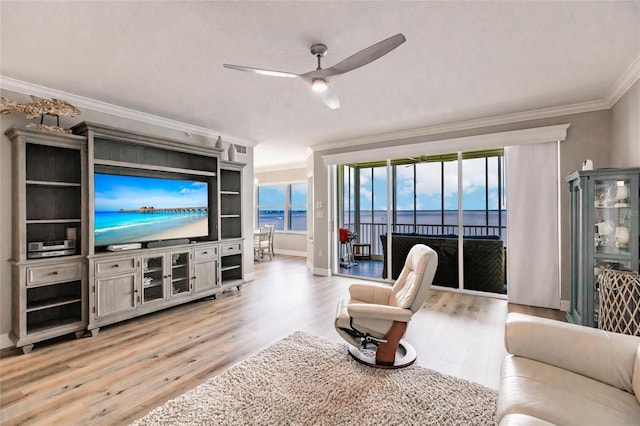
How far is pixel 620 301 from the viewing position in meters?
2.56

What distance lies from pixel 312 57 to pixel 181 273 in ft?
10.5

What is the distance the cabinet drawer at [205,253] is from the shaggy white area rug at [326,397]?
2.05 meters

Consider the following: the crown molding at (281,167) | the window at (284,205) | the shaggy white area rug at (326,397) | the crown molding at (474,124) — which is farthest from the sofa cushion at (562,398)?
the window at (284,205)

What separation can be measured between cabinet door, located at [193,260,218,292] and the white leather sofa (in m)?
3.66

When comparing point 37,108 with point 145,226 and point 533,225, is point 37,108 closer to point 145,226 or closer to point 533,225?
point 145,226

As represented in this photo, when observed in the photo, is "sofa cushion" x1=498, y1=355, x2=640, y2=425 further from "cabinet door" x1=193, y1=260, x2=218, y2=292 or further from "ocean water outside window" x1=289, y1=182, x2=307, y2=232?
Result: "ocean water outside window" x1=289, y1=182, x2=307, y2=232

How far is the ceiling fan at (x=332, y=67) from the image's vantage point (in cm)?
184

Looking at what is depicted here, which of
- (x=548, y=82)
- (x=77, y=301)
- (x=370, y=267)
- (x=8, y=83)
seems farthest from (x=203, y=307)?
Result: (x=548, y=82)

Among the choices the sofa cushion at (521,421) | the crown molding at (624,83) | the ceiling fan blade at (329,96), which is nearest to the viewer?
the sofa cushion at (521,421)

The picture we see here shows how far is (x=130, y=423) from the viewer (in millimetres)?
1825

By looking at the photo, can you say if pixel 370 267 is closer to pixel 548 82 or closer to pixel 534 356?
pixel 548 82

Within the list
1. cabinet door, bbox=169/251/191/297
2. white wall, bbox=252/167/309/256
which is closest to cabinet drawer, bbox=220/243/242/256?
cabinet door, bbox=169/251/191/297

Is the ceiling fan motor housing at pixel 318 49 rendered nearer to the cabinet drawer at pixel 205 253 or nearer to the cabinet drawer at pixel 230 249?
the cabinet drawer at pixel 205 253

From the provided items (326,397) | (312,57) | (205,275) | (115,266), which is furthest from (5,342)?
(312,57)
